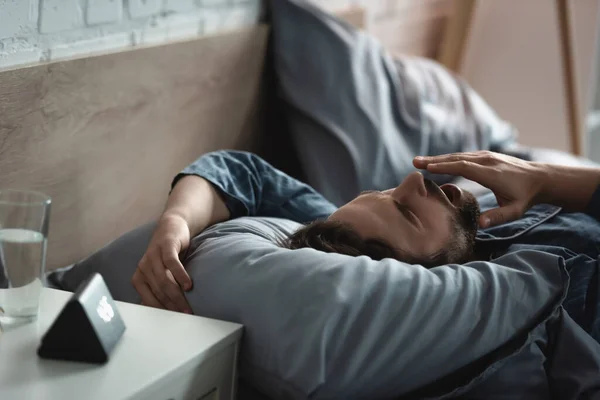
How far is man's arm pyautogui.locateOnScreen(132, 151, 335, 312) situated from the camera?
106 cm

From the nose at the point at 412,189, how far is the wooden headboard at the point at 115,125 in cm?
56

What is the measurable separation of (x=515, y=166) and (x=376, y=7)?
4.11ft

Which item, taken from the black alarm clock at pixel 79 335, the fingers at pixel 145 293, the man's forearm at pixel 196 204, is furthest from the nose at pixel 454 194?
the black alarm clock at pixel 79 335

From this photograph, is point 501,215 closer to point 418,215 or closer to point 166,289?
point 418,215

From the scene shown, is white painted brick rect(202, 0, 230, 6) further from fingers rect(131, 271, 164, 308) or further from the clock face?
the clock face

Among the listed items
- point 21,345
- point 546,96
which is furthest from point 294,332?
point 546,96

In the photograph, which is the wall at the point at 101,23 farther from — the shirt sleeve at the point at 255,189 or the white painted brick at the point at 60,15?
the shirt sleeve at the point at 255,189

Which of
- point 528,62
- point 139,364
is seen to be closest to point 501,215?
point 139,364

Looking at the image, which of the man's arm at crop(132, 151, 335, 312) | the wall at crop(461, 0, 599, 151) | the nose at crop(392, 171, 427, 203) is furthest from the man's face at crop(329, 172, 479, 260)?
the wall at crop(461, 0, 599, 151)

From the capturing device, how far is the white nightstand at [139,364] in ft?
2.64

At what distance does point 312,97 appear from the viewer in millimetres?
1846

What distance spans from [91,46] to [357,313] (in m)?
0.75

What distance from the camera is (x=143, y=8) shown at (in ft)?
5.00

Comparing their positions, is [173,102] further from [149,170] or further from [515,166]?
[515,166]
